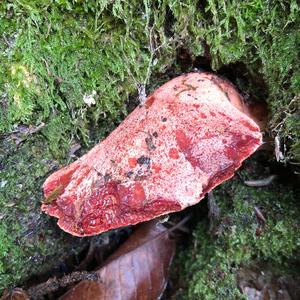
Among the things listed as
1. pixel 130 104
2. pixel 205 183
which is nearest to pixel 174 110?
pixel 205 183

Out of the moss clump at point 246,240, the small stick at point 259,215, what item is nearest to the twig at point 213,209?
the moss clump at point 246,240

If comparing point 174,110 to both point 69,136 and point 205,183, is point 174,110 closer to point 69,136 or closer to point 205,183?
point 205,183

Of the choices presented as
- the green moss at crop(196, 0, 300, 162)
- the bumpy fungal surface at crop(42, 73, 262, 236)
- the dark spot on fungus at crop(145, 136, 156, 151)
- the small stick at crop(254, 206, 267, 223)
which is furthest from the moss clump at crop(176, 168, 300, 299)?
the dark spot on fungus at crop(145, 136, 156, 151)

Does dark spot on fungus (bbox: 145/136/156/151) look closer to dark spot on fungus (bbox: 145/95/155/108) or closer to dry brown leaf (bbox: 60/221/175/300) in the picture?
dark spot on fungus (bbox: 145/95/155/108)

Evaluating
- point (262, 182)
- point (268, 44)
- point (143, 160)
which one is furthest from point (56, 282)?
point (268, 44)

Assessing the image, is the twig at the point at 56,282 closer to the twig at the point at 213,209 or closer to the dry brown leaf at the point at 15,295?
the dry brown leaf at the point at 15,295

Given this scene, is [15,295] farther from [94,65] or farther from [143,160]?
[94,65]
